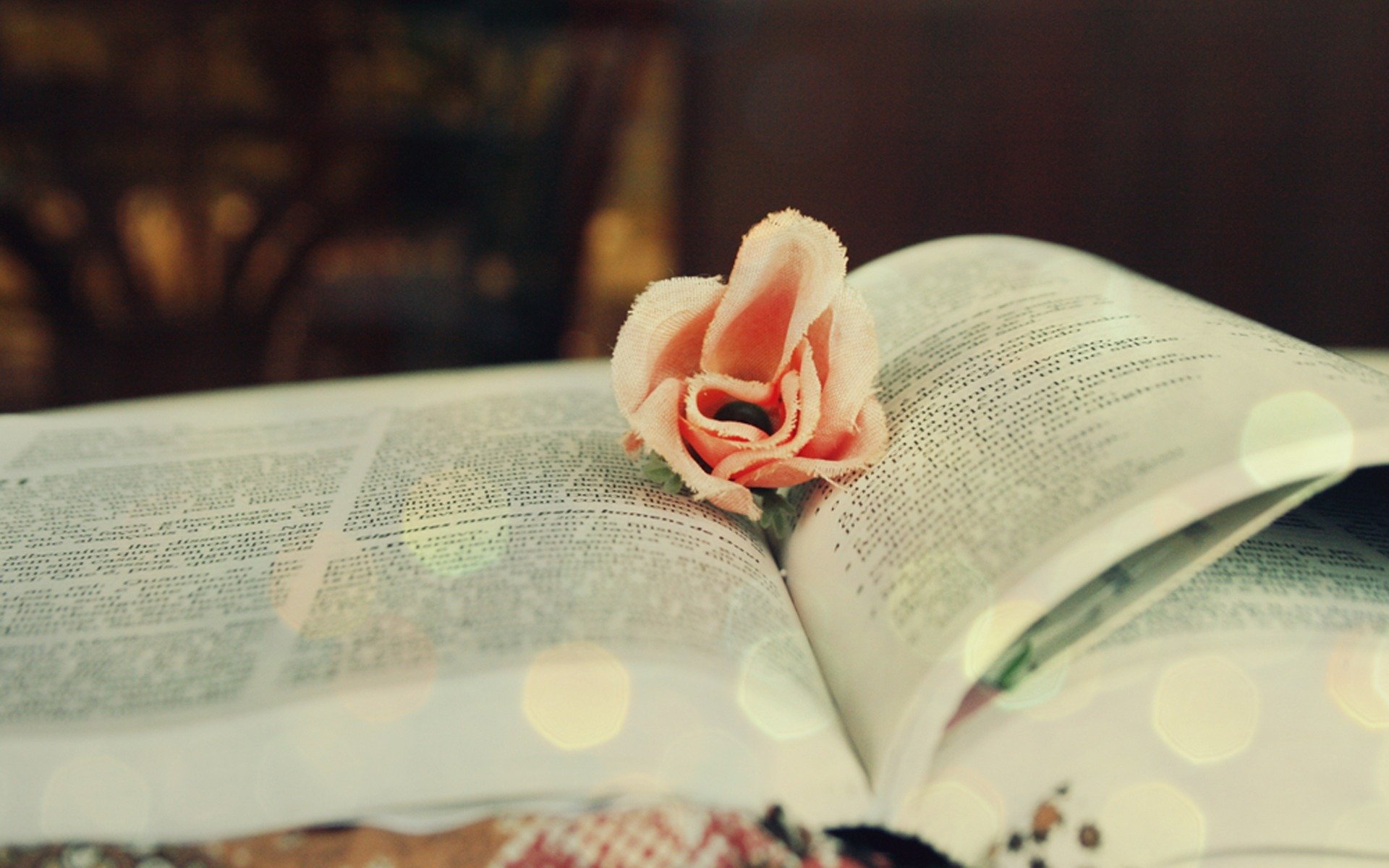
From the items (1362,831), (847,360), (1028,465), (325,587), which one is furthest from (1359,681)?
(325,587)

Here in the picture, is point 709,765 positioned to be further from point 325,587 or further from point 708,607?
point 325,587

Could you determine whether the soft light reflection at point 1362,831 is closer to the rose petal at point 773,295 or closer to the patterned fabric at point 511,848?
the patterned fabric at point 511,848

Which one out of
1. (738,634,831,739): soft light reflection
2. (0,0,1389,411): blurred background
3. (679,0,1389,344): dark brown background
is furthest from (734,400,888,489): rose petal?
(679,0,1389,344): dark brown background

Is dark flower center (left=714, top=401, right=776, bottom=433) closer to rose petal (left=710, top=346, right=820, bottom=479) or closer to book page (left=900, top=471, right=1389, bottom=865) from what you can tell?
rose petal (left=710, top=346, right=820, bottom=479)

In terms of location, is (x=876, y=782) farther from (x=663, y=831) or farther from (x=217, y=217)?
(x=217, y=217)

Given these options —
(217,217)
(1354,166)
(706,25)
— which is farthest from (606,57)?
(1354,166)

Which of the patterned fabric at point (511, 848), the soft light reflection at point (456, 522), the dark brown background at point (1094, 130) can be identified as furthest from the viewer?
the dark brown background at point (1094, 130)

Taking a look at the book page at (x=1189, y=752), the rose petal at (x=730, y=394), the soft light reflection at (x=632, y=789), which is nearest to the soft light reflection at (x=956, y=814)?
the book page at (x=1189, y=752)
